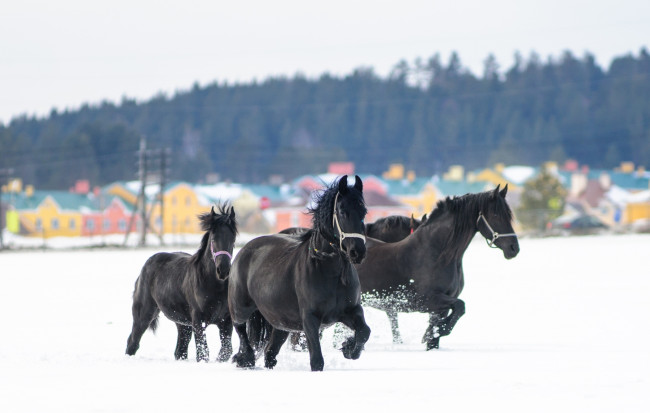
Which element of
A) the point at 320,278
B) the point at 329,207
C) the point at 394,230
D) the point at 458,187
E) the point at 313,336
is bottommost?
the point at 313,336

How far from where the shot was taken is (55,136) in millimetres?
180250

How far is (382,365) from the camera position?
9266 mm

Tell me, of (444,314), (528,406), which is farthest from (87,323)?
(528,406)

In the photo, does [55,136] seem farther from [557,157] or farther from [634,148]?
[634,148]

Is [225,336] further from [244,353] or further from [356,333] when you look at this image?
[356,333]

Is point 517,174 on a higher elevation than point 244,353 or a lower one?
higher

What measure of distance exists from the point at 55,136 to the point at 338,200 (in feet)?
586

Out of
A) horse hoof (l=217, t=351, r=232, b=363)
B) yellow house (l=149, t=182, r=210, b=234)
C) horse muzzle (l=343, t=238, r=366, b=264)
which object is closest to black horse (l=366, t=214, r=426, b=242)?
horse hoof (l=217, t=351, r=232, b=363)

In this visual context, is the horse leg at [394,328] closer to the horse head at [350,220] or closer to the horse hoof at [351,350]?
the horse hoof at [351,350]

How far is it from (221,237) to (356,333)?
2361 millimetres

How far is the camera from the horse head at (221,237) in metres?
9.80

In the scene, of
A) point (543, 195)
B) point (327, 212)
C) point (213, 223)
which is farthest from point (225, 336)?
point (543, 195)

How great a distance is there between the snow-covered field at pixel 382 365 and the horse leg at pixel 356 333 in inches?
8.3

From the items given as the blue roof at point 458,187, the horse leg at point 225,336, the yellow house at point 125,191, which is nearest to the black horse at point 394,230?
the horse leg at point 225,336
